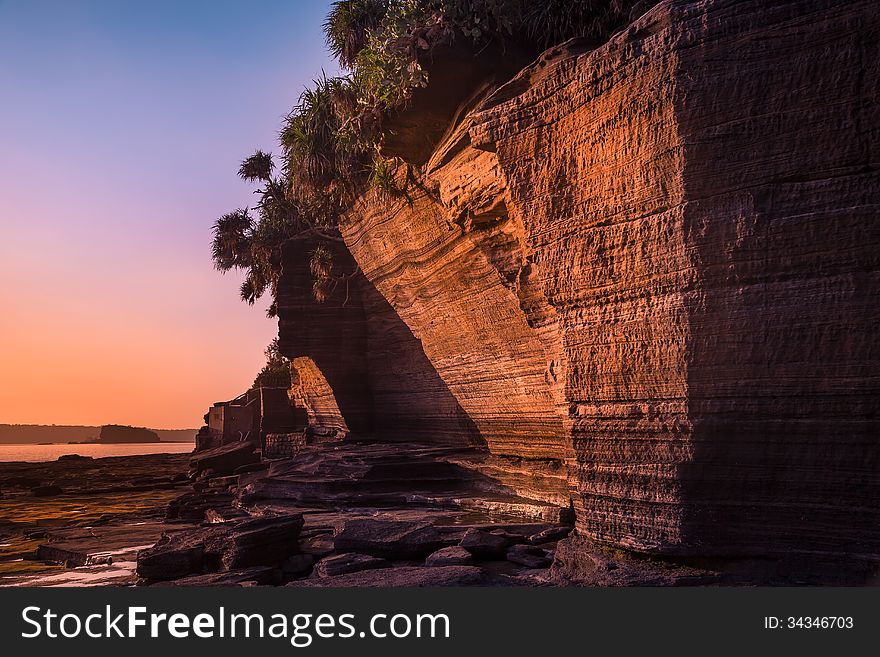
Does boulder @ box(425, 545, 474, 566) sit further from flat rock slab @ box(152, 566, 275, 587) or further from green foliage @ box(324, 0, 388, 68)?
green foliage @ box(324, 0, 388, 68)

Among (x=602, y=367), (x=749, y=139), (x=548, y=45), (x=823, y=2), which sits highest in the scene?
(x=548, y=45)

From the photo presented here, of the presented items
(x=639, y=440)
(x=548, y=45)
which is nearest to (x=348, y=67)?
(x=548, y=45)

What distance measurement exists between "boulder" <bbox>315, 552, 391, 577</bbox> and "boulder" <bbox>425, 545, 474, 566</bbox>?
0.55m

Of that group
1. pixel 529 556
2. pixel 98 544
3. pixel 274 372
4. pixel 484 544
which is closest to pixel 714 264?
pixel 529 556

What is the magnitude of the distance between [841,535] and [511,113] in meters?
5.20

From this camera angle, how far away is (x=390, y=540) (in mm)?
8047

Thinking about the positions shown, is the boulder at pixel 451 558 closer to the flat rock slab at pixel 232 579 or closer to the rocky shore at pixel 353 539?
the rocky shore at pixel 353 539

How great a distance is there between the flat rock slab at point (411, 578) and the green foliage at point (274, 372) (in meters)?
29.4

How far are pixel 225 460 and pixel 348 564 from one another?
20039 mm

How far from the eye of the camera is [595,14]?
31.0 feet

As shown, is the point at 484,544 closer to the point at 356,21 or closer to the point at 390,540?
the point at 390,540

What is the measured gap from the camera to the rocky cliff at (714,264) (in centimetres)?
568

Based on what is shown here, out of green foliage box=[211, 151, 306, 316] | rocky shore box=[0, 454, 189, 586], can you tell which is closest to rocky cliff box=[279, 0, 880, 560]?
rocky shore box=[0, 454, 189, 586]

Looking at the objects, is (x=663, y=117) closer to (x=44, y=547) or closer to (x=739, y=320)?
(x=739, y=320)
